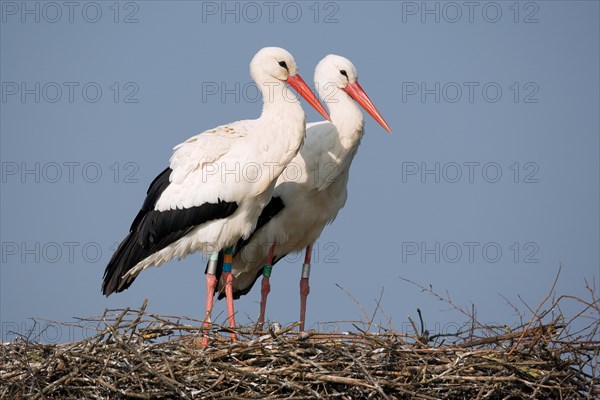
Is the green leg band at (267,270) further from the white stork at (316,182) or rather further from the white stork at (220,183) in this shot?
the white stork at (220,183)

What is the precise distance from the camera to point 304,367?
26.3ft

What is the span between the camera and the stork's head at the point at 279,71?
32.3 ft

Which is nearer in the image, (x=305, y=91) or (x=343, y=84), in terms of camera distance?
(x=305, y=91)

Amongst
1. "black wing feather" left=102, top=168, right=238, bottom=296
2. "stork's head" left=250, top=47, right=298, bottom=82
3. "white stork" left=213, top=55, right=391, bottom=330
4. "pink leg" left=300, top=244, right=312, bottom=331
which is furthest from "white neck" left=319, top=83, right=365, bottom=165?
"black wing feather" left=102, top=168, right=238, bottom=296

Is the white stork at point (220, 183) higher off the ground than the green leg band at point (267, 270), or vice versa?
the white stork at point (220, 183)

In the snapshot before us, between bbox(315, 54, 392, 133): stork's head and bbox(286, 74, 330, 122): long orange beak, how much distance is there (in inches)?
19.3

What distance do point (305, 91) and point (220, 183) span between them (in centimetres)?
111

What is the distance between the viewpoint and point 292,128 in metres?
9.52

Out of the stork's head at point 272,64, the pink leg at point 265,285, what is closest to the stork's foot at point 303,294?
the pink leg at point 265,285

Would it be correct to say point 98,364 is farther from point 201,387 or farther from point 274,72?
point 274,72

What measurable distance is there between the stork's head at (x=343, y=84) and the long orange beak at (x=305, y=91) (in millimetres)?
490

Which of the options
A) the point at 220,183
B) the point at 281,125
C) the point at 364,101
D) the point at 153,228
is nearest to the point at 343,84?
the point at 364,101

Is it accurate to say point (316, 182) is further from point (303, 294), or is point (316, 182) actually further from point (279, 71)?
point (303, 294)

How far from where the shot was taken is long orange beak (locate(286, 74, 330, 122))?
996 centimetres
